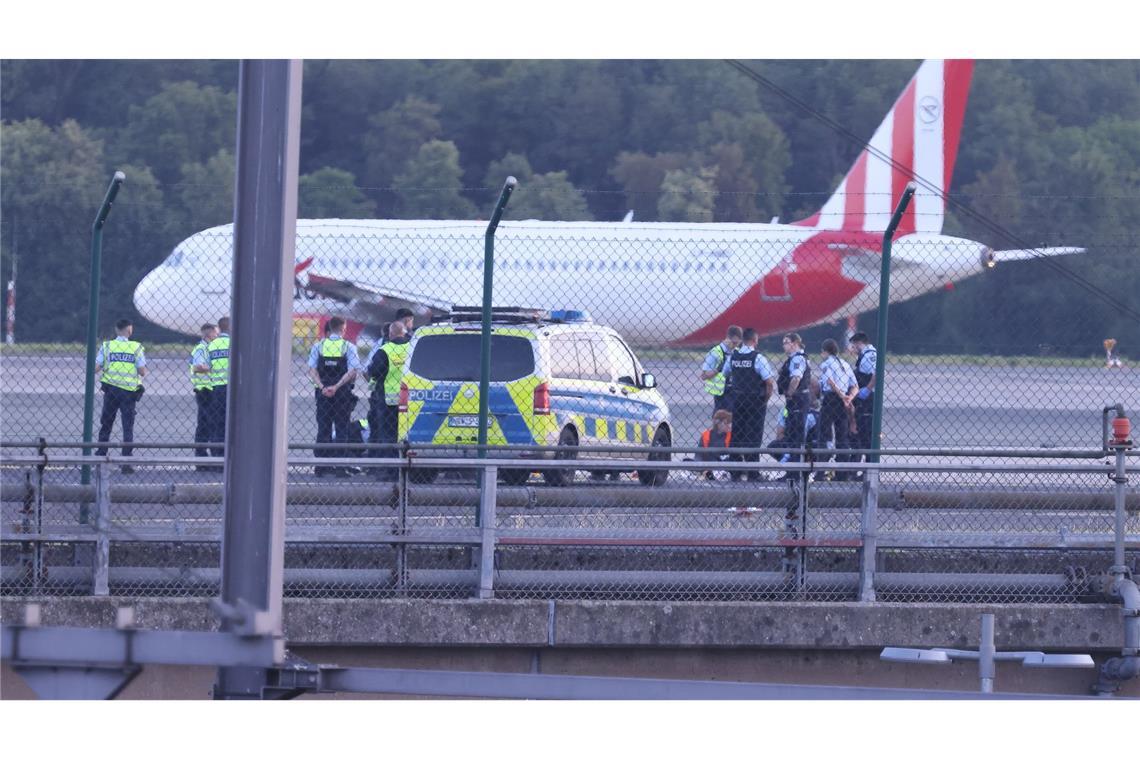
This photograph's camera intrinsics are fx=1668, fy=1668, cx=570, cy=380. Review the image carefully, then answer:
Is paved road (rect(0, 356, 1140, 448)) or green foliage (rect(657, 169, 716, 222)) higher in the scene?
green foliage (rect(657, 169, 716, 222))

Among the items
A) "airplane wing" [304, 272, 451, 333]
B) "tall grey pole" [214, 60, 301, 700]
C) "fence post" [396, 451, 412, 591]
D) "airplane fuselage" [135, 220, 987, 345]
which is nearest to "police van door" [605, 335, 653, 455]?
"airplane fuselage" [135, 220, 987, 345]

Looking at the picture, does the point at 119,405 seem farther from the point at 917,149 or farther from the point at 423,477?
the point at 917,149

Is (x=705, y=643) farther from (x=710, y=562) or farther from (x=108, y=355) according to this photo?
(x=108, y=355)

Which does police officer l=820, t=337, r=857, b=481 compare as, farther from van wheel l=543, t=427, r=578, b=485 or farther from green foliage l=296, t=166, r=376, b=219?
green foliage l=296, t=166, r=376, b=219

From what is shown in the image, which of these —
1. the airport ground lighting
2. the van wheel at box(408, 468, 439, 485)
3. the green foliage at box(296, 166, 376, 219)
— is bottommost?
the airport ground lighting

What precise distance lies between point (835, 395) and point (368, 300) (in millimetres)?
19354

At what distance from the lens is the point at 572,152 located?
51.2m

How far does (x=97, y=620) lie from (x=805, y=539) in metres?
3.93

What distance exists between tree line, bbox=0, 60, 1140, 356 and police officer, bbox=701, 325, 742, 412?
65.6 inches

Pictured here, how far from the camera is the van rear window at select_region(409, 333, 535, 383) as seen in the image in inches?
575

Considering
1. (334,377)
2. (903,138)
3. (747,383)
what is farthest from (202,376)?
(903,138)

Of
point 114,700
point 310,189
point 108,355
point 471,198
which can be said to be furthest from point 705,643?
point 471,198

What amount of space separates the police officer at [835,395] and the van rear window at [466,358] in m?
2.70

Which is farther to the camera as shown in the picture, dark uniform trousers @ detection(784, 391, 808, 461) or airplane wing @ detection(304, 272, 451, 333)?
airplane wing @ detection(304, 272, 451, 333)
